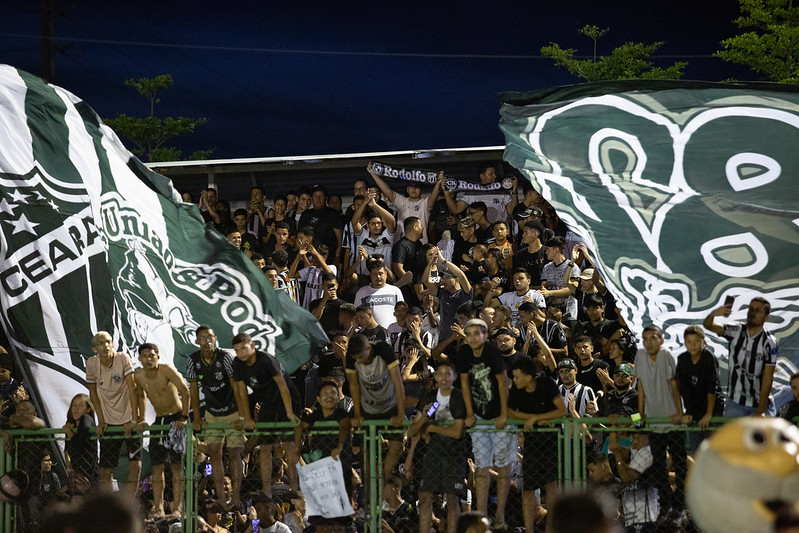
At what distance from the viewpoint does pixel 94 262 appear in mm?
11031

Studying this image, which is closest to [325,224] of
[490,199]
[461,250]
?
[461,250]

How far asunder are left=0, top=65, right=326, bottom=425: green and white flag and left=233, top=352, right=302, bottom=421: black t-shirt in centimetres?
114

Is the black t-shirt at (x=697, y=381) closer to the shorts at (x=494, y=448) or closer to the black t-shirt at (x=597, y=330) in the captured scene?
the shorts at (x=494, y=448)

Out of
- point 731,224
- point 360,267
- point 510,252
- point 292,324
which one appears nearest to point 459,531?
point 731,224

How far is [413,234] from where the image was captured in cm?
1435

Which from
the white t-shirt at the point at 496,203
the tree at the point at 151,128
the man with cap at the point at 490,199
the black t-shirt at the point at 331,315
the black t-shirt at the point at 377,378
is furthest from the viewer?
the tree at the point at 151,128

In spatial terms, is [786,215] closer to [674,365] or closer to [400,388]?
[674,365]

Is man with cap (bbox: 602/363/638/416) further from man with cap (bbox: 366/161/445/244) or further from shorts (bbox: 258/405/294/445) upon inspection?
man with cap (bbox: 366/161/445/244)

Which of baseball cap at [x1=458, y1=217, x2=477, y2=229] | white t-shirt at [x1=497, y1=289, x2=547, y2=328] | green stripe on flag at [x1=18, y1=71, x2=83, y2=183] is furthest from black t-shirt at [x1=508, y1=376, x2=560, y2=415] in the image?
green stripe on flag at [x1=18, y1=71, x2=83, y2=183]

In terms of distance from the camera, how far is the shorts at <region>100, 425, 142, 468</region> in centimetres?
1031

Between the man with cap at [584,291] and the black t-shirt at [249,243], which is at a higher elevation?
the black t-shirt at [249,243]

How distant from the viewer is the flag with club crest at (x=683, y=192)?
369 inches

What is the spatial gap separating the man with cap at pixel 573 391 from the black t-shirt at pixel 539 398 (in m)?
1.13

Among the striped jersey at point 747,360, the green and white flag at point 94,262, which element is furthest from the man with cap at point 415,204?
the striped jersey at point 747,360
